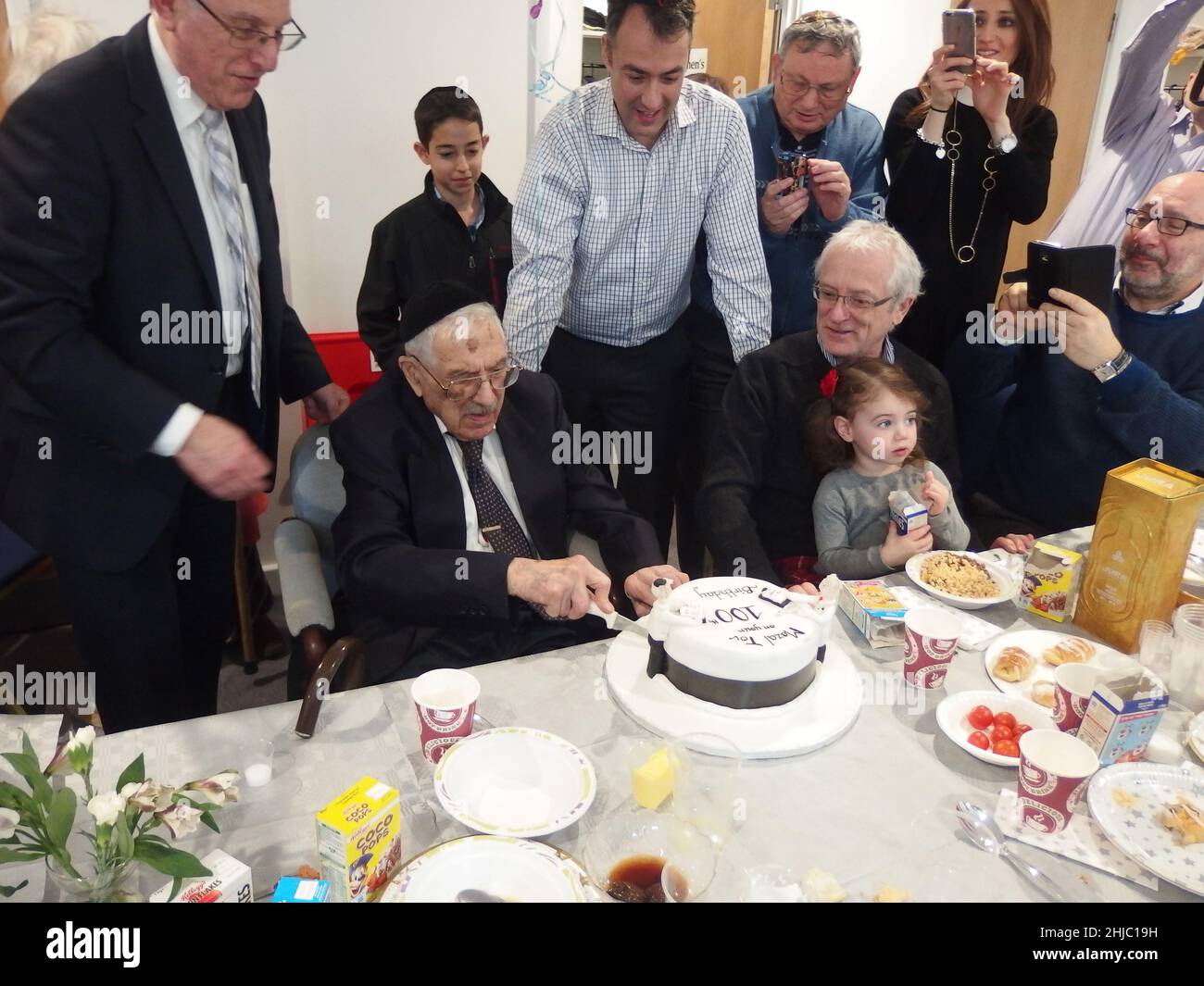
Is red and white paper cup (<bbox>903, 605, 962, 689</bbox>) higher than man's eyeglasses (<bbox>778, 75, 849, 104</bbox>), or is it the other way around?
man's eyeglasses (<bbox>778, 75, 849, 104</bbox>)

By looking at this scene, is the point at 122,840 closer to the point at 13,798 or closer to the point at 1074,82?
the point at 13,798

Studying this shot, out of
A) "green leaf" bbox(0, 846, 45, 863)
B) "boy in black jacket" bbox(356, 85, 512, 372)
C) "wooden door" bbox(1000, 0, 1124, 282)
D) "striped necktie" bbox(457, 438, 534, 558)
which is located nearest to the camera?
"green leaf" bbox(0, 846, 45, 863)

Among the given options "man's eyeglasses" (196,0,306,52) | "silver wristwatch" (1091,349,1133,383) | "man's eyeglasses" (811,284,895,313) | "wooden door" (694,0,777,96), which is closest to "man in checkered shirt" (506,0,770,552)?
"man's eyeglasses" (811,284,895,313)

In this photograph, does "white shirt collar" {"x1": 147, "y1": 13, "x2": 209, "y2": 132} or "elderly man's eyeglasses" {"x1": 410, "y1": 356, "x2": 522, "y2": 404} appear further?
"elderly man's eyeglasses" {"x1": 410, "y1": 356, "x2": 522, "y2": 404}

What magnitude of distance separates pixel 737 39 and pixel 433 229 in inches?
84.5

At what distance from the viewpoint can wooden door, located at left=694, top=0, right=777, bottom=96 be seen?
4.19m

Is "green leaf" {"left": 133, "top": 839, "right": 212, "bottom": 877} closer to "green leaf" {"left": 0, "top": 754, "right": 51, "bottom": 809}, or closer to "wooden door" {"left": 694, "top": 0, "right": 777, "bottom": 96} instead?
"green leaf" {"left": 0, "top": 754, "right": 51, "bottom": 809}

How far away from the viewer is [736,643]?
1.35 metres

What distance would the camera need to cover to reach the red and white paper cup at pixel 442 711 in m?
1.28

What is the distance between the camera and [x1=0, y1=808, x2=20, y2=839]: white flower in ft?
3.44

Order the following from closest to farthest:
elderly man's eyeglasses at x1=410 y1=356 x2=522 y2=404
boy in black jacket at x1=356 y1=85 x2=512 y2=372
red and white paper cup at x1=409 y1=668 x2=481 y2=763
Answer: red and white paper cup at x1=409 y1=668 x2=481 y2=763 < elderly man's eyeglasses at x1=410 y1=356 x2=522 y2=404 < boy in black jacket at x1=356 y1=85 x2=512 y2=372

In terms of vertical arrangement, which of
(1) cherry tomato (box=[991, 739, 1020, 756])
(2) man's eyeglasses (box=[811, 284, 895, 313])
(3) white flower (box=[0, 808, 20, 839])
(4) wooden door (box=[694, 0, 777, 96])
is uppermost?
(4) wooden door (box=[694, 0, 777, 96])

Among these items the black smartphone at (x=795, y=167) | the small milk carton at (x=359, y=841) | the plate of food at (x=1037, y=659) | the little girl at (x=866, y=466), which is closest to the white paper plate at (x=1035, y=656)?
the plate of food at (x=1037, y=659)

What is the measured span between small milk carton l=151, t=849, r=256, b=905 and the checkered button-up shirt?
166cm
